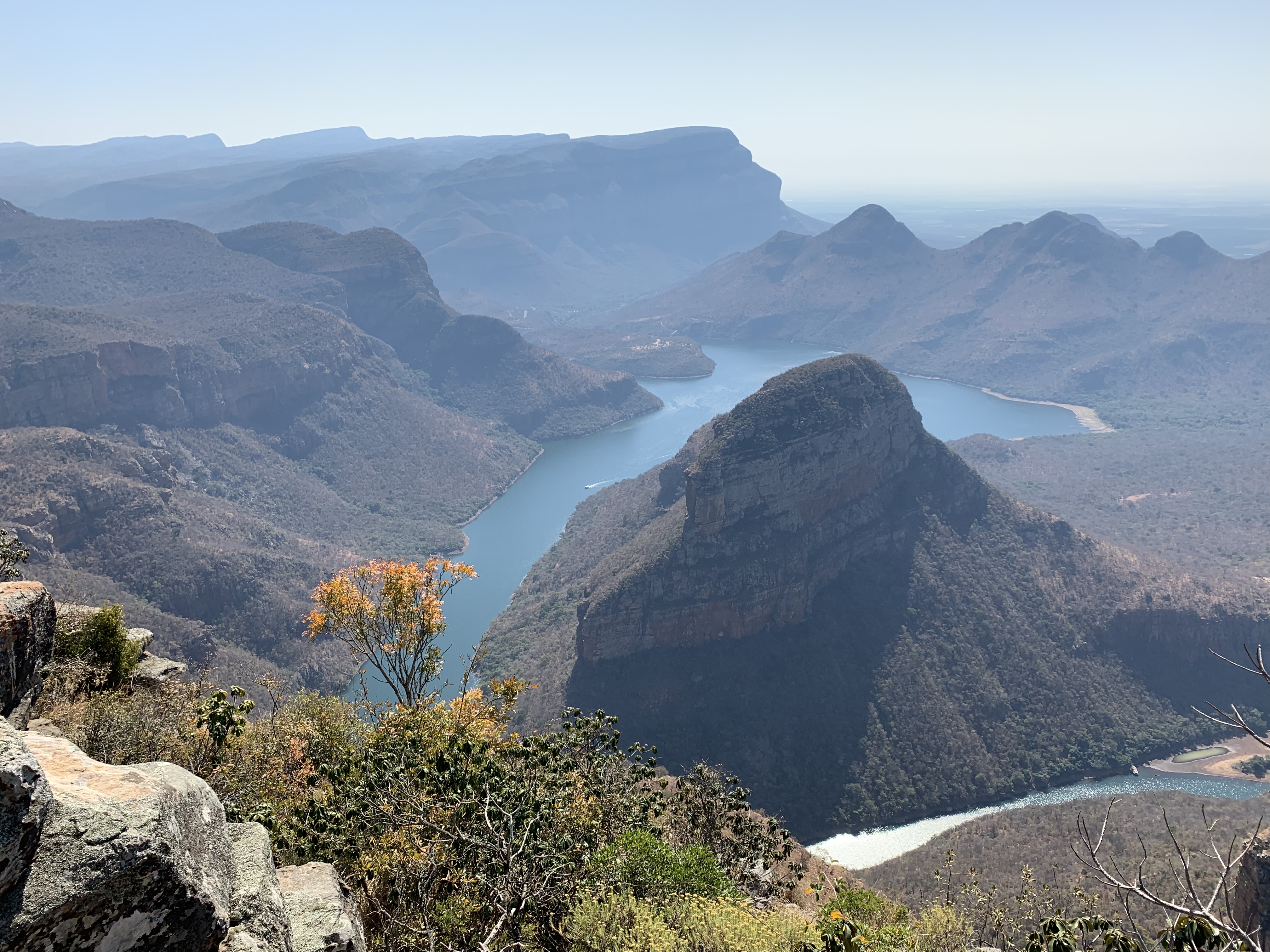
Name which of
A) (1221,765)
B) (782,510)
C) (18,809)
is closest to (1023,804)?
(1221,765)

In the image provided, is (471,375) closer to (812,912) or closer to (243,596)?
(243,596)

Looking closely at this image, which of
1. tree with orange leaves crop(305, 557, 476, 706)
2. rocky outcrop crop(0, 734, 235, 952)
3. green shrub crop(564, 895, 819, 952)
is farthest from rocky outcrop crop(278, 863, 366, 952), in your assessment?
tree with orange leaves crop(305, 557, 476, 706)

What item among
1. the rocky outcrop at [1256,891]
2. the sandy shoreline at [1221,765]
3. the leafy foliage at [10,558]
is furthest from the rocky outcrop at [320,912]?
the sandy shoreline at [1221,765]

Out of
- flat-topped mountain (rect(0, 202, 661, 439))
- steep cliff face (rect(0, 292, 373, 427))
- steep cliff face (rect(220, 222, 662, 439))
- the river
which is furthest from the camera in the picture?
steep cliff face (rect(220, 222, 662, 439))

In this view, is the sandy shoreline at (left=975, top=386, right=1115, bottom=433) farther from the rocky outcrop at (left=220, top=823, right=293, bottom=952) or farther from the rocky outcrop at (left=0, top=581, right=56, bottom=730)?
the rocky outcrop at (left=0, top=581, right=56, bottom=730)

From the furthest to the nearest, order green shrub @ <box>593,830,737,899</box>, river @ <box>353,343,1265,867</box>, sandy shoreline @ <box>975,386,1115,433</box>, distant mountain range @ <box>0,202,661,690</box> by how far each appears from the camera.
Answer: sandy shoreline @ <box>975,386,1115,433</box>
distant mountain range @ <box>0,202,661,690</box>
river @ <box>353,343,1265,867</box>
green shrub @ <box>593,830,737,899</box>
